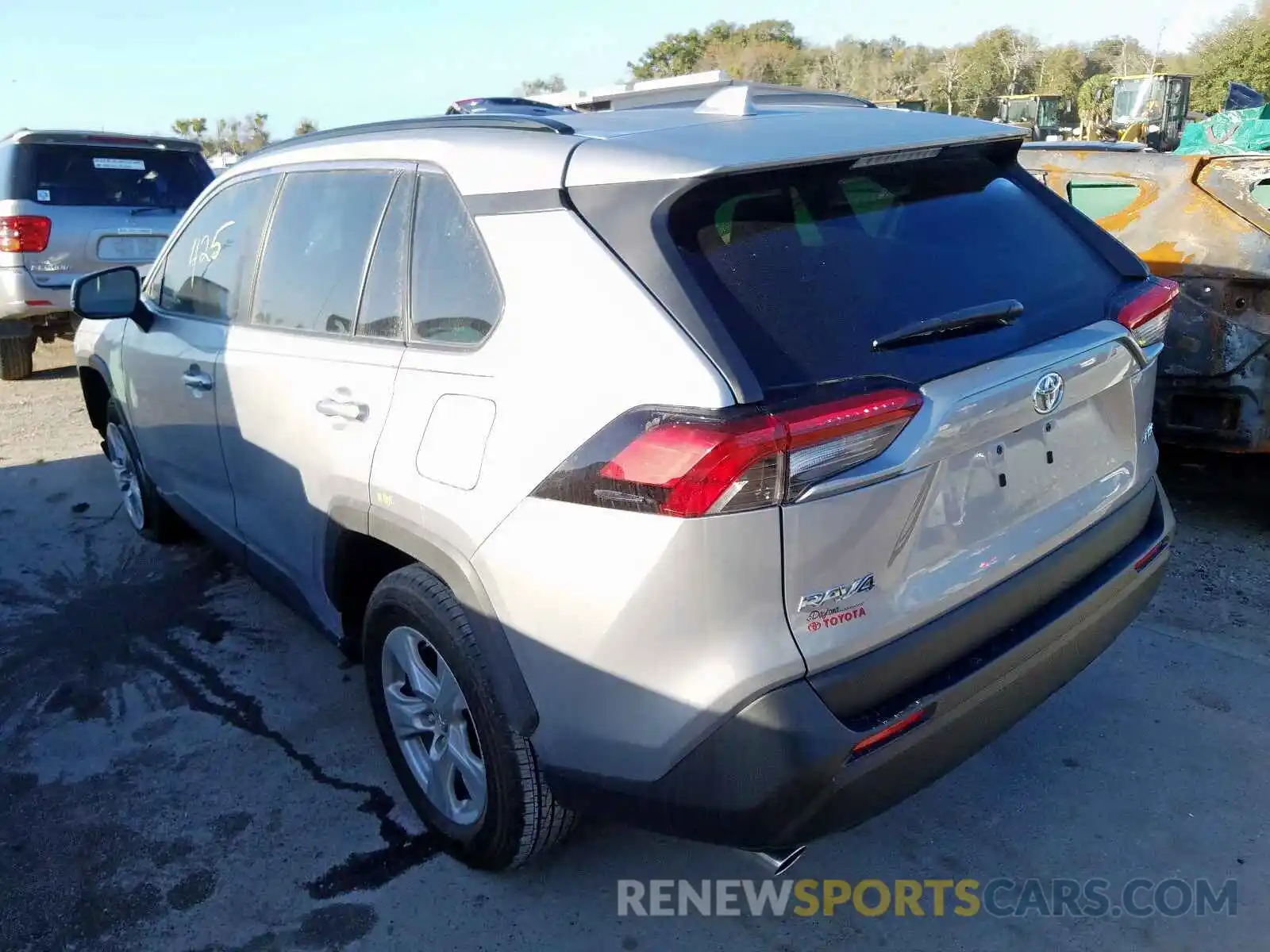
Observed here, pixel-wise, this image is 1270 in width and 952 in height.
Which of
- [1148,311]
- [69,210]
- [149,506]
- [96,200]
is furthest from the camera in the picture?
[96,200]

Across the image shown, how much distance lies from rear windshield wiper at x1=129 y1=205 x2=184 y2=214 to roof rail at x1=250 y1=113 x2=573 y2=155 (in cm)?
566

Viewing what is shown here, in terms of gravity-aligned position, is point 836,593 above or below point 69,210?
below

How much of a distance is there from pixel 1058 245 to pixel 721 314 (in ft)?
4.02

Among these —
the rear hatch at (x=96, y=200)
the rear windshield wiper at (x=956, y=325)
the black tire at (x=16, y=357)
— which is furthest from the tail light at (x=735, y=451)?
the black tire at (x=16, y=357)

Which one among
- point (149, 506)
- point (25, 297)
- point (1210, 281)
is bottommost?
point (149, 506)

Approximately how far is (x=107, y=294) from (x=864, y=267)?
311 cm

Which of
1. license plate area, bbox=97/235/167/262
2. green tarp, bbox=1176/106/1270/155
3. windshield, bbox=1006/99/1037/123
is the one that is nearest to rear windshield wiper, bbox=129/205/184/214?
license plate area, bbox=97/235/167/262

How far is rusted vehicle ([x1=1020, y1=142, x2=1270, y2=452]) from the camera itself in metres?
4.23

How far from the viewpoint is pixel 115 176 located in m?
8.15

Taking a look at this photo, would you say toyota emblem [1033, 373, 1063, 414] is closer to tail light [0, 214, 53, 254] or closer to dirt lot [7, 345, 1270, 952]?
dirt lot [7, 345, 1270, 952]

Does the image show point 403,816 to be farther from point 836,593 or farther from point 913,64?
point 913,64

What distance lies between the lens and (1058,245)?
262 centimetres

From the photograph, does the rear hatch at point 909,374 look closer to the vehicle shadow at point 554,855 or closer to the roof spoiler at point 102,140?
the vehicle shadow at point 554,855

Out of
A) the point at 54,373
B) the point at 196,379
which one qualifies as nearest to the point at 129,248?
the point at 54,373
